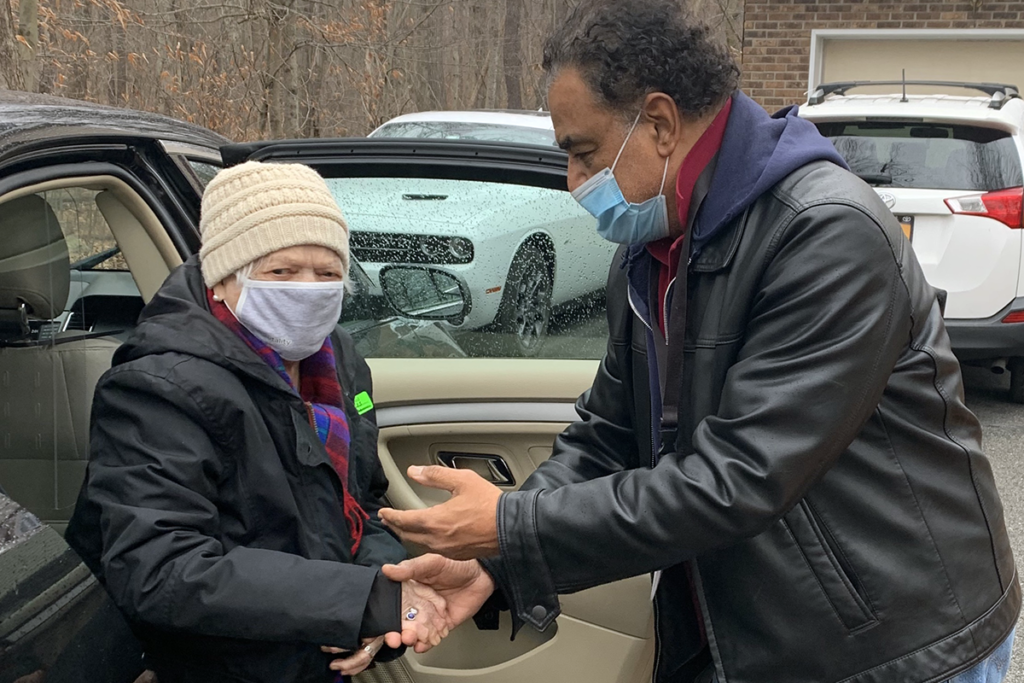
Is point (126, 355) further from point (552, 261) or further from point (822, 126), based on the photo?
point (822, 126)

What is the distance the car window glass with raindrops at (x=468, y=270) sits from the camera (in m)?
3.04

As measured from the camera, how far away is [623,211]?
1.87m

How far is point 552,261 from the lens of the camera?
3.11m

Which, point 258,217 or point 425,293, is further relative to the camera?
point 425,293

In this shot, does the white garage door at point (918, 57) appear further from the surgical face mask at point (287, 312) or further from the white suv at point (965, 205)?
the surgical face mask at point (287, 312)

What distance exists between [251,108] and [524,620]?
12.9 meters

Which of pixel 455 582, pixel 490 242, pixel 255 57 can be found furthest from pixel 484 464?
pixel 255 57

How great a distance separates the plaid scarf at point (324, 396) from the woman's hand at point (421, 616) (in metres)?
0.17

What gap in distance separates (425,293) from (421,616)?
1268 millimetres

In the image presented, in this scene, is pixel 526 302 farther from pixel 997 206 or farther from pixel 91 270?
pixel 997 206

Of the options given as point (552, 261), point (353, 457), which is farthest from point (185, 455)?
point (552, 261)

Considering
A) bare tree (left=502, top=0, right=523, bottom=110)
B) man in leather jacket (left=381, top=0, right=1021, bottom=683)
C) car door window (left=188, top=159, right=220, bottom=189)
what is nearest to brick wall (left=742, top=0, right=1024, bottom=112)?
bare tree (left=502, top=0, right=523, bottom=110)

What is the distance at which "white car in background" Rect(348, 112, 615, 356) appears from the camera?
3035 millimetres

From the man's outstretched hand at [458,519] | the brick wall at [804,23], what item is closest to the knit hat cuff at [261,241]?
the man's outstretched hand at [458,519]
